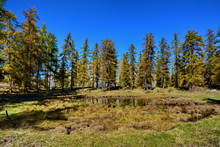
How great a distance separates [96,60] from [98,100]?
20320 millimetres

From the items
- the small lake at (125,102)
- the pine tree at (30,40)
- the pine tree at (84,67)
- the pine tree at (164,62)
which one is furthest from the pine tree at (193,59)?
the pine tree at (30,40)

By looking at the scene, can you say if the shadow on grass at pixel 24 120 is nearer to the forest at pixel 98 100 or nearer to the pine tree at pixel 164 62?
the forest at pixel 98 100

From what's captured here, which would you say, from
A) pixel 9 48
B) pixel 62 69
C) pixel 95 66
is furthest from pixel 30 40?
pixel 95 66

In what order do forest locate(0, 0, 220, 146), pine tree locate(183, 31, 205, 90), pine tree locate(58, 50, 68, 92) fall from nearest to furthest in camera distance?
forest locate(0, 0, 220, 146) < pine tree locate(183, 31, 205, 90) < pine tree locate(58, 50, 68, 92)

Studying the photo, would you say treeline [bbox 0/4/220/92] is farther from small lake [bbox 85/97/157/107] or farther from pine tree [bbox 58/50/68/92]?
small lake [bbox 85/97/157/107]

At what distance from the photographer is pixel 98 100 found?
20078 millimetres

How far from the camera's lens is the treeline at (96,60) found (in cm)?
1769

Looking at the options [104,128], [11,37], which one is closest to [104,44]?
[11,37]

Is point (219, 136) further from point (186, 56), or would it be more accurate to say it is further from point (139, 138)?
point (186, 56)

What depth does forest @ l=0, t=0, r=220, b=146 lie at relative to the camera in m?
5.84

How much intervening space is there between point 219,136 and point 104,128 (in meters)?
6.14

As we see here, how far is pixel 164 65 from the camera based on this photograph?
36.2 metres

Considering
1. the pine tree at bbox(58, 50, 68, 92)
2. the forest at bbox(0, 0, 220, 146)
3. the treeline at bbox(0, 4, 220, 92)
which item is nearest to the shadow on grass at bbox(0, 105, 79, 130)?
the forest at bbox(0, 0, 220, 146)

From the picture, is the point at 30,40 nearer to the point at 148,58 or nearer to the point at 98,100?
the point at 98,100
